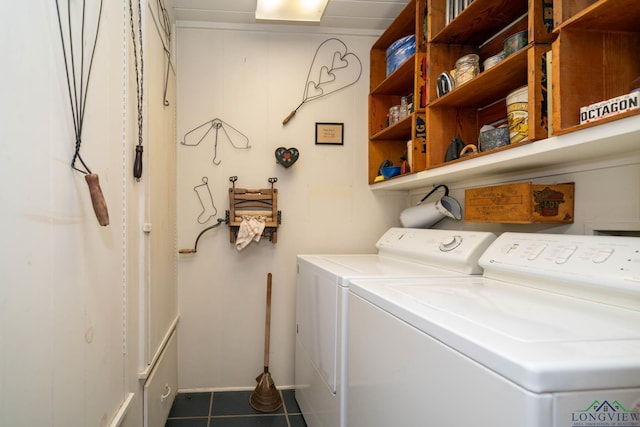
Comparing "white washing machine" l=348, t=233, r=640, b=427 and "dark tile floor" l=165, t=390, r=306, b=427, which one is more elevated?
"white washing machine" l=348, t=233, r=640, b=427

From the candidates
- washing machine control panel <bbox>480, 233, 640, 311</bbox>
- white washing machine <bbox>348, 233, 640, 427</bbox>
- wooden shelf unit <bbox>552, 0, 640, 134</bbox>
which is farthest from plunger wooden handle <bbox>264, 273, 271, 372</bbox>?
wooden shelf unit <bbox>552, 0, 640, 134</bbox>

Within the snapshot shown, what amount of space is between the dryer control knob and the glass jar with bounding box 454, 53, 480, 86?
2.22 feet

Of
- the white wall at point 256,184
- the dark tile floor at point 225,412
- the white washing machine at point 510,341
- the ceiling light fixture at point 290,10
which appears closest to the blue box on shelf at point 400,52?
the white wall at point 256,184

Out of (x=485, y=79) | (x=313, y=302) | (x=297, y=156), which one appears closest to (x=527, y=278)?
(x=485, y=79)

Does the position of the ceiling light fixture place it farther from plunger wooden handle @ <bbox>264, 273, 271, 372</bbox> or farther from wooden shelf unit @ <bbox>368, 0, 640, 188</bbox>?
plunger wooden handle @ <bbox>264, 273, 271, 372</bbox>

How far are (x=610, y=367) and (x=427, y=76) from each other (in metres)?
1.54

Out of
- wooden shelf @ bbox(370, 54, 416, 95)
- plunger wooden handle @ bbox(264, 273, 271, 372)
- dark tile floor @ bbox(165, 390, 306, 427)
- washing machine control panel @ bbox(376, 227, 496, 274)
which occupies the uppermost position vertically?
wooden shelf @ bbox(370, 54, 416, 95)

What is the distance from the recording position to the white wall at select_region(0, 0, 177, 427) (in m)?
0.66

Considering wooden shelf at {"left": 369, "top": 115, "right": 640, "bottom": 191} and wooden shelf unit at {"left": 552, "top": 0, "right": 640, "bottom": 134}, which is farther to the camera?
wooden shelf unit at {"left": 552, "top": 0, "right": 640, "bottom": 134}

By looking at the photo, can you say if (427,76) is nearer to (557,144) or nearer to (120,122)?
(557,144)

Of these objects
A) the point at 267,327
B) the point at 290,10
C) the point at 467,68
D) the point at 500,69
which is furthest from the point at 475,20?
the point at 267,327

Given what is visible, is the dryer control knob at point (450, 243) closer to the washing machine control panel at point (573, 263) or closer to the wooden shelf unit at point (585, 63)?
the washing machine control panel at point (573, 263)

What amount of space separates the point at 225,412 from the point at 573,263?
6.40 feet

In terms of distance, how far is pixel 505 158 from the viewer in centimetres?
127
